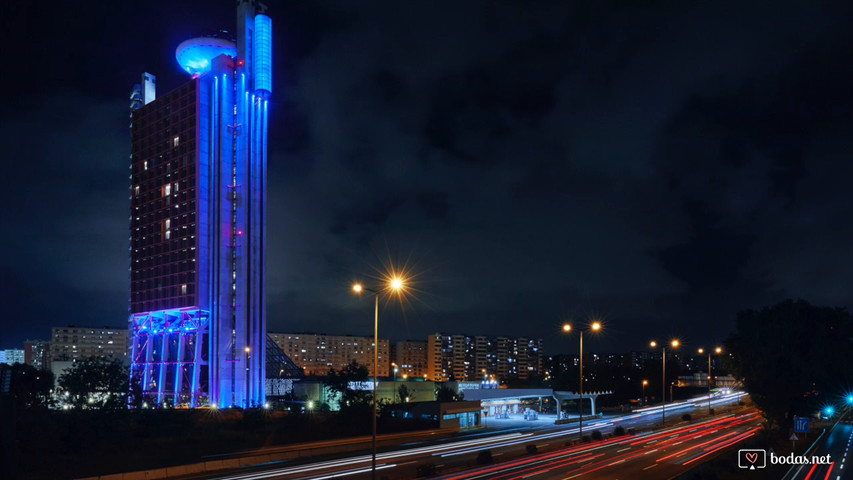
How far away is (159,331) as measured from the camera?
105000 millimetres

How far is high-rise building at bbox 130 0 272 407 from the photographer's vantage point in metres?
96.8

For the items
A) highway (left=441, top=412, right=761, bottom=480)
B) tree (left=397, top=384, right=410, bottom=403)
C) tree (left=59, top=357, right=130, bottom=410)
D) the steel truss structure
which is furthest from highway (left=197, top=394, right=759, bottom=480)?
the steel truss structure

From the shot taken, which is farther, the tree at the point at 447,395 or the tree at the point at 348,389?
the tree at the point at 447,395

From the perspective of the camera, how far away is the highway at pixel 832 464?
101ft

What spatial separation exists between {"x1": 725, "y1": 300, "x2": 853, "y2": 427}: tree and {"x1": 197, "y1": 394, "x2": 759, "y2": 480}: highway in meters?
5.50

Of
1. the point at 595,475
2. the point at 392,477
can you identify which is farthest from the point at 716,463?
the point at 392,477

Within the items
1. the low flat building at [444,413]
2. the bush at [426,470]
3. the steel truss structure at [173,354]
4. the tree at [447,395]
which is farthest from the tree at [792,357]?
the steel truss structure at [173,354]

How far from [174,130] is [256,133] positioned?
1461 cm

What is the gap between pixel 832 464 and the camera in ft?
119

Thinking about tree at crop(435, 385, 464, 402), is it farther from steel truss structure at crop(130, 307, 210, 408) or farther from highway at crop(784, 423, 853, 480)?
highway at crop(784, 423, 853, 480)

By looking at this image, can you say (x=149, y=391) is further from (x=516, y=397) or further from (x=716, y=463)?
(x=716, y=463)

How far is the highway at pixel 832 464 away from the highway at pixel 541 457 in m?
6.06

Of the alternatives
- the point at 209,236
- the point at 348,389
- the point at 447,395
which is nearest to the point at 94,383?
the point at 348,389

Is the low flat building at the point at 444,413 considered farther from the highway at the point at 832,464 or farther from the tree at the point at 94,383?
the highway at the point at 832,464
